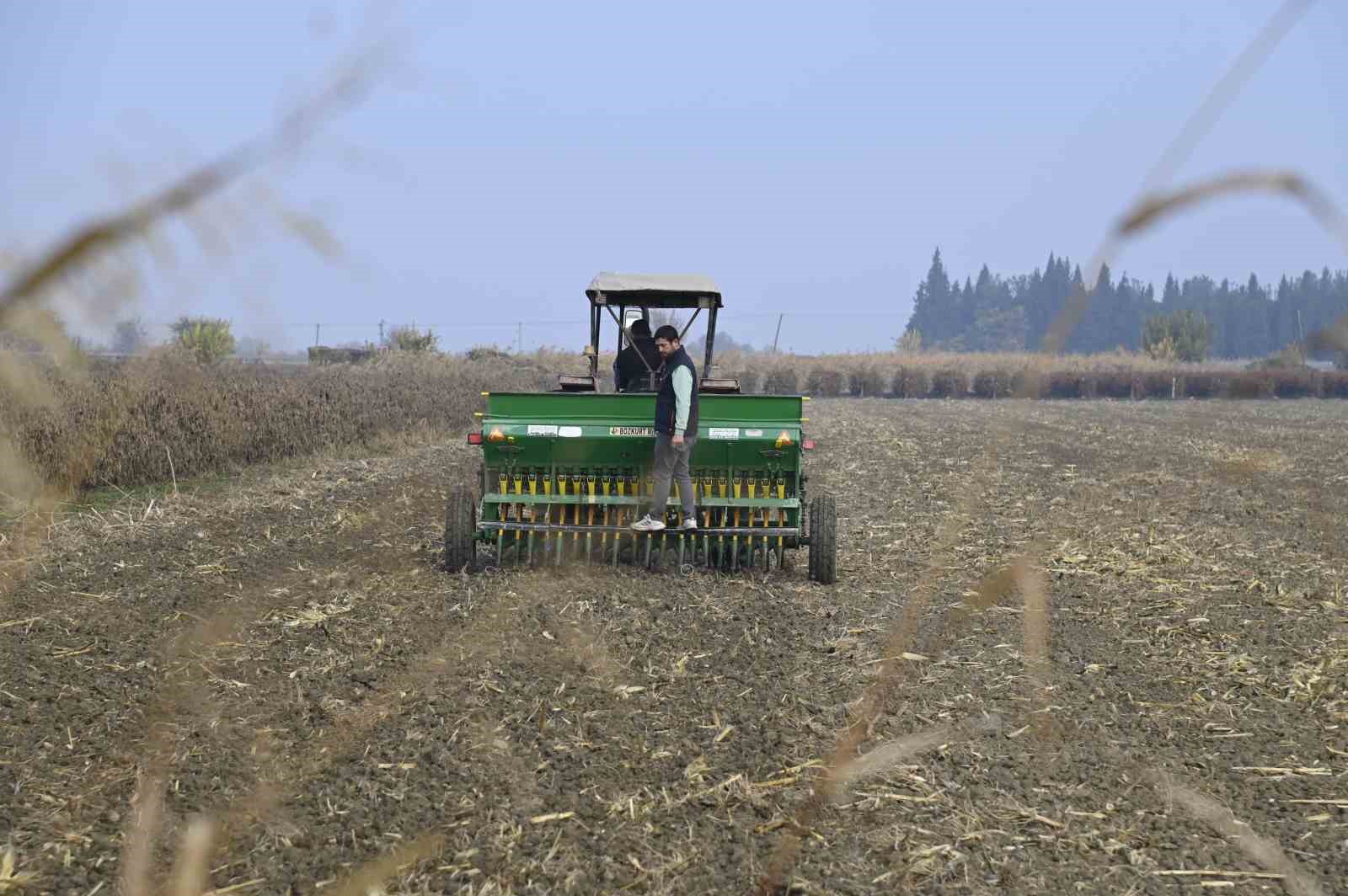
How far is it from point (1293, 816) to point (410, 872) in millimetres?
3660

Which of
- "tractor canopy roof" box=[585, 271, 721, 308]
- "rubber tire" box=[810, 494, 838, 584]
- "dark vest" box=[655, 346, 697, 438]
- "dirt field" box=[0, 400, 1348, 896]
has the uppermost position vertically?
"tractor canopy roof" box=[585, 271, 721, 308]

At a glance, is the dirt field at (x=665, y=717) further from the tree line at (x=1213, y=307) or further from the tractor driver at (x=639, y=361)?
the tractor driver at (x=639, y=361)

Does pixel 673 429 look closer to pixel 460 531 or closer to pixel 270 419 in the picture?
pixel 460 531

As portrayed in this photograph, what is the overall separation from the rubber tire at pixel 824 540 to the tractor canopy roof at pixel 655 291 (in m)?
2.41

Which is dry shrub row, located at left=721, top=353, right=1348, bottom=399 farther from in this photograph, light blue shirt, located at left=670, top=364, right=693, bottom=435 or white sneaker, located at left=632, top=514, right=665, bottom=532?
light blue shirt, located at left=670, top=364, right=693, bottom=435

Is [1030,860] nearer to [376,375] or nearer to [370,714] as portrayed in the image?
[370,714]

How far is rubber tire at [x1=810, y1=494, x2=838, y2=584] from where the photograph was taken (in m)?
9.98

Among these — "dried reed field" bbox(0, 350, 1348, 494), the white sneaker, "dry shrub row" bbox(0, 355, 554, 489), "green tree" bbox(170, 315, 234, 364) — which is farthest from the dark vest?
"green tree" bbox(170, 315, 234, 364)

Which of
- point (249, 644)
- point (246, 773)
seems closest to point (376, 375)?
point (249, 644)

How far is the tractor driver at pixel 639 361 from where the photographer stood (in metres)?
11.5

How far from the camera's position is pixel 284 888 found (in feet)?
13.7

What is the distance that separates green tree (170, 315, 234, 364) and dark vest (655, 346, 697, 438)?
750 centimetres

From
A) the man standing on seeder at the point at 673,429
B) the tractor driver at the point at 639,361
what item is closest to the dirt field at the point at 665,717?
the man standing on seeder at the point at 673,429

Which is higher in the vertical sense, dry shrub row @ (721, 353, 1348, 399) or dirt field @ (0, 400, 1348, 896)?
dry shrub row @ (721, 353, 1348, 399)
